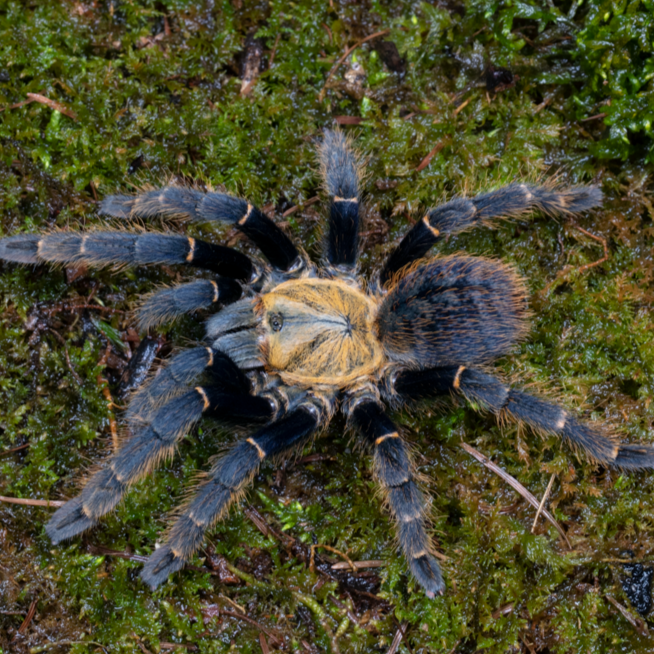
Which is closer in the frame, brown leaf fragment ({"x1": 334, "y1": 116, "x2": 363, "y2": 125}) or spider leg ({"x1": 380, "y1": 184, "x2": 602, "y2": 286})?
spider leg ({"x1": 380, "y1": 184, "x2": 602, "y2": 286})

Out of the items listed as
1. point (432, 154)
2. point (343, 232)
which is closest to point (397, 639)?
point (343, 232)

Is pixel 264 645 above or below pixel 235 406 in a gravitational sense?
below

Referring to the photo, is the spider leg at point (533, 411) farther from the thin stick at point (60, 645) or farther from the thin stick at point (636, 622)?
the thin stick at point (60, 645)

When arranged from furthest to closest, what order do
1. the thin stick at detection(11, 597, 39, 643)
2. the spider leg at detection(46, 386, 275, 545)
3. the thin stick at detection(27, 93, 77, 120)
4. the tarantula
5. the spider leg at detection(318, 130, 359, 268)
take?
1. the thin stick at detection(27, 93, 77, 120)
2. the spider leg at detection(318, 130, 359, 268)
3. the thin stick at detection(11, 597, 39, 643)
4. the tarantula
5. the spider leg at detection(46, 386, 275, 545)

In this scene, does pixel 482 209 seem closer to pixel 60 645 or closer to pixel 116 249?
pixel 116 249

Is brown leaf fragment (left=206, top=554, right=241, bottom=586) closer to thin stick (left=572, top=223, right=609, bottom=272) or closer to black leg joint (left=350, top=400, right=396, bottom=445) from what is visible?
black leg joint (left=350, top=400, right=396, bottom=445)

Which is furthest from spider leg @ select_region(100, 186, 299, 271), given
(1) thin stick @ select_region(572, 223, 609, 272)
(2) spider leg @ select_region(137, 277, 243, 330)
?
(1) thin stick @ select_region(572, 223, 609, 272)

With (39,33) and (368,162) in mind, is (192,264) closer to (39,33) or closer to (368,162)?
(368,162)
